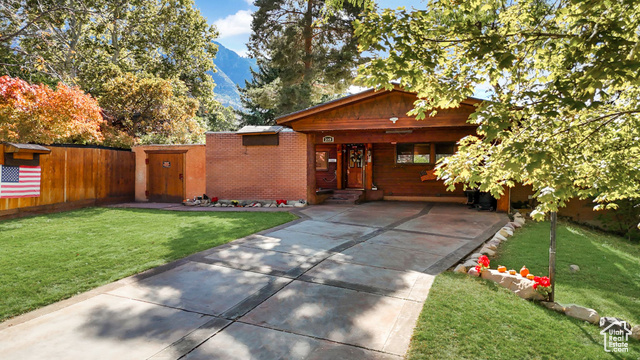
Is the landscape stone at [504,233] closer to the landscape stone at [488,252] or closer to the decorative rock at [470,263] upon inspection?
the landscape stone at [488,252]

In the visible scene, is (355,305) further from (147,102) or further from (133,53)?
(133,53)

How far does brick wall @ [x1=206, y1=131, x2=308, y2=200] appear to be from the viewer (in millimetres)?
12297

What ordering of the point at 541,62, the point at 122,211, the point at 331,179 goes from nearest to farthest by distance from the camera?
the point at 541,62, the point at 122,211, the point at 331,179

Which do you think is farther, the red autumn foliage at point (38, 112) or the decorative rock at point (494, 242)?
the red autumn foliage at point (38, 112)

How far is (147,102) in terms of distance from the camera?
54.6 feet

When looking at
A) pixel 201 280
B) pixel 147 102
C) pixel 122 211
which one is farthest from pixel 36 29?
pixel 201 280

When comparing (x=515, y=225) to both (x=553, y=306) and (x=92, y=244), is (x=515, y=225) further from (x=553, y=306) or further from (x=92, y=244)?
(x=92, y=244)

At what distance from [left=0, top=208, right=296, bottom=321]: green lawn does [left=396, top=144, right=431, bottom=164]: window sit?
697cm

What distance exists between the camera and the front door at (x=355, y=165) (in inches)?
599

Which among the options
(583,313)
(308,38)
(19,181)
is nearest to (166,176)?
(19,181)

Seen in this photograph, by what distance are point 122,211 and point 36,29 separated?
12367 mm

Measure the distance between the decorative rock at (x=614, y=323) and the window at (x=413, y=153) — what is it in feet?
36.7

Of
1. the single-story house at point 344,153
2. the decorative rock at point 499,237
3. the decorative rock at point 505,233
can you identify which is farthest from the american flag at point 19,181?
the decorative rock at point 505,233

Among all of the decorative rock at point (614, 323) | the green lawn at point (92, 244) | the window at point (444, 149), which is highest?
the window at point (444, 149)
